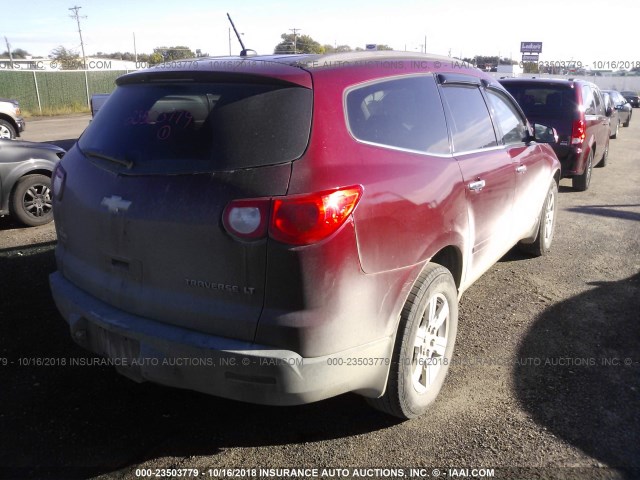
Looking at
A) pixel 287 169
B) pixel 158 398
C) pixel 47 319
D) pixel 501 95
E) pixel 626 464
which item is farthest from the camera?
pixel 501 95

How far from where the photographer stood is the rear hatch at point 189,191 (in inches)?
95.8

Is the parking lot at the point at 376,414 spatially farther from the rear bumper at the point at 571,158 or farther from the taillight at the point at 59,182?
the rear bumper at the point at 571,158

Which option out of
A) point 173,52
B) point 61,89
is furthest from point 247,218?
point 61,89

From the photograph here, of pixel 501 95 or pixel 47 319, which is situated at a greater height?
pixel 501 95

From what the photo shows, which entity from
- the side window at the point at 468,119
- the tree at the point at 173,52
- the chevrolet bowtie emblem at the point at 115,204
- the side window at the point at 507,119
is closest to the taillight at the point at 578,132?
the side window at the point at 507,119

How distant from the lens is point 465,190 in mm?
3457

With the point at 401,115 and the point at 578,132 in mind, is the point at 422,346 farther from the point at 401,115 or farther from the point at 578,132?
the point at 578,132

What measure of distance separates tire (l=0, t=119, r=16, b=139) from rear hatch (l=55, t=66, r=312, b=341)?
13.6 meters

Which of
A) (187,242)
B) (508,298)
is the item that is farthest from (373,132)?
(508,298)

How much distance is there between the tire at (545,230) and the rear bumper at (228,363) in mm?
3466

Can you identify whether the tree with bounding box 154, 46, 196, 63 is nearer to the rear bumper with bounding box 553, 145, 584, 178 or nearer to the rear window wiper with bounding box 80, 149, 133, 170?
the rear window wiper with bounding box 80, 149, 133, 170

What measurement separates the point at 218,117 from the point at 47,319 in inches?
99.6

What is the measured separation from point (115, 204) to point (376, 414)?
1.79 meters

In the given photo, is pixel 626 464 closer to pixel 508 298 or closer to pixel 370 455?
pixel 370 455
